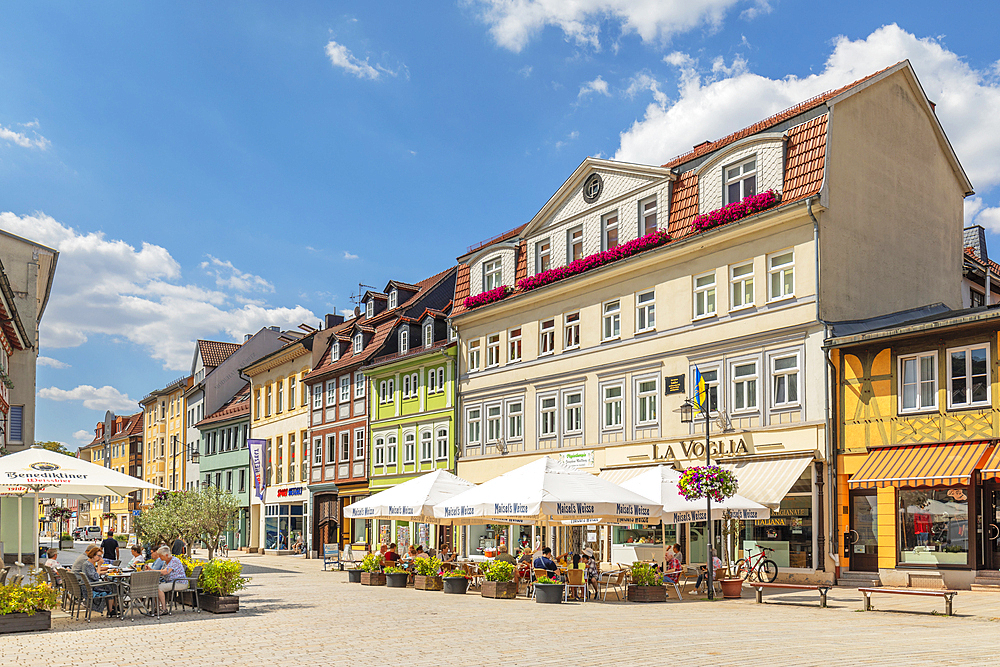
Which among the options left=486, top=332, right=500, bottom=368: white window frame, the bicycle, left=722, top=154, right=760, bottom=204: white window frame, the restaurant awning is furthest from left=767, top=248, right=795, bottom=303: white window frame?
left=486, top=332, right=500, bottom=368: white window frame

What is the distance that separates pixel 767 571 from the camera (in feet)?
89.5

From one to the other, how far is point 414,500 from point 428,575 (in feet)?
6.37

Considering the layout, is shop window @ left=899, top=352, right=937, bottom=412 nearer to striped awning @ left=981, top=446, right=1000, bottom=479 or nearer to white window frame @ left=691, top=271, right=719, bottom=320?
striped awning @ left=981, top=446, right=1000, bottom=479

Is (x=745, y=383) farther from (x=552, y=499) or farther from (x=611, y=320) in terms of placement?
(x=552, y=499)

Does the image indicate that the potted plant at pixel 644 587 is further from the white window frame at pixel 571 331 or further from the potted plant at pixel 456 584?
the white window frame at pixel 571 331

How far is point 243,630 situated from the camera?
51.4 ft

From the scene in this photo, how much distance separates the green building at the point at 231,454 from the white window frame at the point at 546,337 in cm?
2813

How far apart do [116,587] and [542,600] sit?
8.47m

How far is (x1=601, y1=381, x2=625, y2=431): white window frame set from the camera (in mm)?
33125

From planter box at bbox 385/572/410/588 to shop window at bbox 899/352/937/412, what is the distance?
1336 cm

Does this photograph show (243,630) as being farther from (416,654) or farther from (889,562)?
(889,562)

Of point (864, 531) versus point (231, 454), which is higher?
point (231, 454)

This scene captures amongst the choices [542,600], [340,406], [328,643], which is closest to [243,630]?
[328,643]

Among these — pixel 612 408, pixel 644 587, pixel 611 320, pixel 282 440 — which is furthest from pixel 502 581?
pixel 282 440
